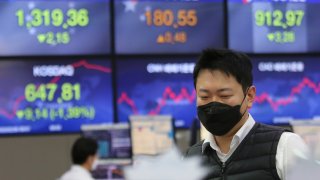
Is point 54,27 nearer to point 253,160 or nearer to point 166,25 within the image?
point 166,25

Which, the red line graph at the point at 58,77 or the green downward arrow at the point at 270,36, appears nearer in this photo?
the red line graph at the point at 58,77

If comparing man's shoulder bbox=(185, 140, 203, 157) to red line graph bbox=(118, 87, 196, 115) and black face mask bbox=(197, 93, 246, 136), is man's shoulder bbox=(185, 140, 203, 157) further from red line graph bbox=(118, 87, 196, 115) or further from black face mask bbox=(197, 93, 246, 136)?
red line graph bbox=(118, 87, 196, 115)

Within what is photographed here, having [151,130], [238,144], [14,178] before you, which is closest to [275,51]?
[151,130]

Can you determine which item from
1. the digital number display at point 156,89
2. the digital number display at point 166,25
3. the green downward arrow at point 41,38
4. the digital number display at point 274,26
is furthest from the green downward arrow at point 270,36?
the green downward arrow at point 41,38

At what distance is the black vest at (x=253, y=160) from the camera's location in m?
1.58

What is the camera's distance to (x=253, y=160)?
161cm

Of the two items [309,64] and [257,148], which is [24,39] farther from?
[257,148]

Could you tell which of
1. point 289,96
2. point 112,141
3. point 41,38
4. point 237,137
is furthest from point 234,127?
point 289,96

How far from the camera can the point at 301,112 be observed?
614 cm

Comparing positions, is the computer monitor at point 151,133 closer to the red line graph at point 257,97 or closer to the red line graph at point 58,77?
the red line graph at point 257,97

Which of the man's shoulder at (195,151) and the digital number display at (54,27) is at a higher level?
the digital number display at (54,27)

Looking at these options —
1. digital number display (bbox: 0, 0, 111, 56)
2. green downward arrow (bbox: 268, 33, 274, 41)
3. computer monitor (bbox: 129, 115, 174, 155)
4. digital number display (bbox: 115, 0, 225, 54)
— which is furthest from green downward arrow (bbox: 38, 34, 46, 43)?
green downward arrow (bbox: 268, 33, 274, 41)

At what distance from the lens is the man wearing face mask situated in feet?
5.21

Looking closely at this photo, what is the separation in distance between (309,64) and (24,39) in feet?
9.95
